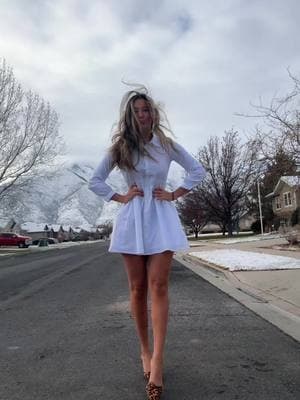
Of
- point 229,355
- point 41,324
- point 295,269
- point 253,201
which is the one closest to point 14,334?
point 41,324

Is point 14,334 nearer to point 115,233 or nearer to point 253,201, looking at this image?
point 115,233

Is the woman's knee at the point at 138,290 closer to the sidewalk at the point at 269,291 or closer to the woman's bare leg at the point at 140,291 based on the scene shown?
the woman's bare leg at the point at 140,291

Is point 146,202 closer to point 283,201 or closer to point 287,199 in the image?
point 287,199

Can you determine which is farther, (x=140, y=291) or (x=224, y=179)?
(x=224, y=179)

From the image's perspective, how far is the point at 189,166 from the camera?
4.05 m

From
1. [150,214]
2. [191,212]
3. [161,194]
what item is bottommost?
[150,214]

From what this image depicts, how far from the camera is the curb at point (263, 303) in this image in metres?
6.19

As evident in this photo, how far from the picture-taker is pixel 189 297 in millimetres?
9156

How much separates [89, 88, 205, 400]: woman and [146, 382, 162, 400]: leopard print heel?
0.46 ft

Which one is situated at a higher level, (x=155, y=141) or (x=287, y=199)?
(x=287, y=199)

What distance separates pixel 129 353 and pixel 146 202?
1821 mm

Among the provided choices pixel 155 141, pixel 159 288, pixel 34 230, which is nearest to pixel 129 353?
pixel 159 288

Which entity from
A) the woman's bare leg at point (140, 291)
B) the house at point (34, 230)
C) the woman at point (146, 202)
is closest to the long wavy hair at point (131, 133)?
the woman at point (146, 202)

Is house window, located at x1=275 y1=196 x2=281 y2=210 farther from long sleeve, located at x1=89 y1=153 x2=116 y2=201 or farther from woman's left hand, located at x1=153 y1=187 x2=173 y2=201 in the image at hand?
woman's left hand, located at x1=153 y1=187 x2=173 y2=201
